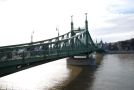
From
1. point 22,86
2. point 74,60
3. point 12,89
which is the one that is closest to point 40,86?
point 22,86

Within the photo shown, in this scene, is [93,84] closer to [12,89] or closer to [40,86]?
[40,86]

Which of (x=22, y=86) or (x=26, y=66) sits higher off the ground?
(x=26, y=66)

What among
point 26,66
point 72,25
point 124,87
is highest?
point 72,25

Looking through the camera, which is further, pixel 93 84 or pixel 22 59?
pixel 93 84

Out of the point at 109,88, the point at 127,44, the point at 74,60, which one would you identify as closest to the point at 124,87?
the point at 109,88

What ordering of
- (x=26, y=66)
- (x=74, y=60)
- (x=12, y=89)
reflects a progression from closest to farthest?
(x=26, y=66), (x=12, y=89), (x=74, y=60)

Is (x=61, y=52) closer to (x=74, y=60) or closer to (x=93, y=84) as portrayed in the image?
(x=93, y=84)

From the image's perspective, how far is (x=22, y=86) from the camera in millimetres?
31172

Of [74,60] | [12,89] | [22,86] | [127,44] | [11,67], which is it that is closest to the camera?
[11,67]

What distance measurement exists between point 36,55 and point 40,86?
701 centimetres

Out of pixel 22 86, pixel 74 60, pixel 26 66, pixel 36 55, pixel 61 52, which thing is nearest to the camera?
pixel 26 66

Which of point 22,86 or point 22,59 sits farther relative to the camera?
point 22,86

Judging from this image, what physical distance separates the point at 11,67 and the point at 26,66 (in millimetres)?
2583

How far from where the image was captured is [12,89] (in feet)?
93.3
